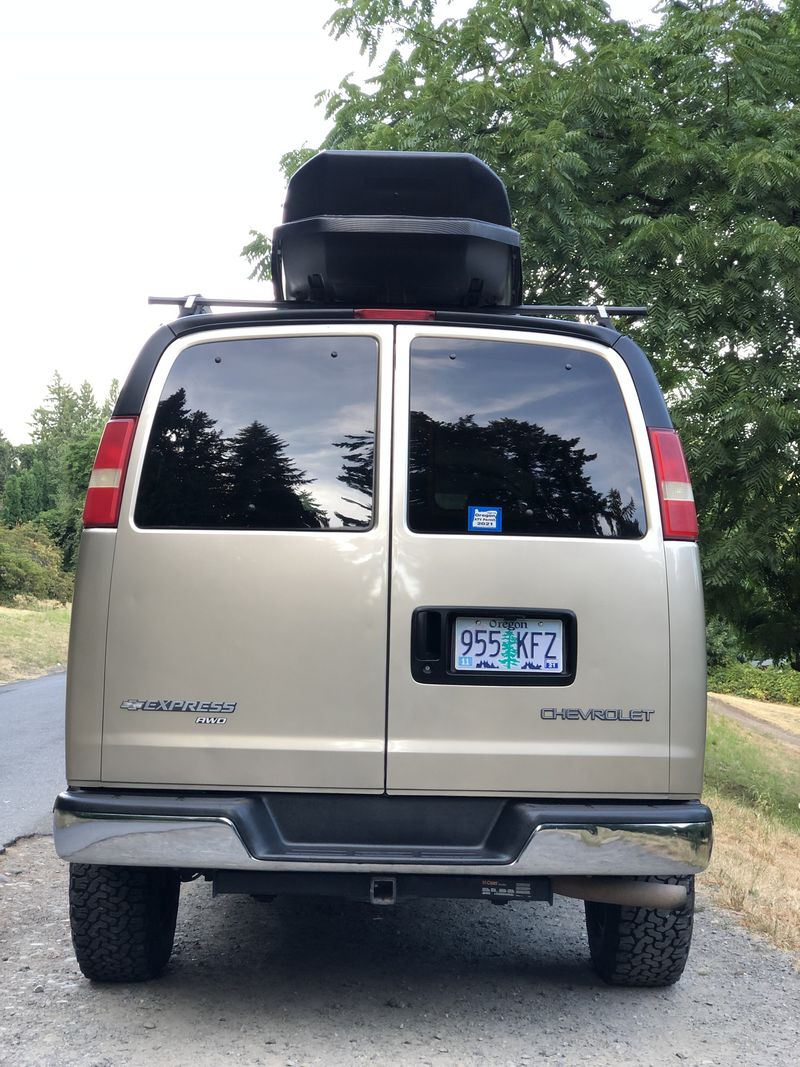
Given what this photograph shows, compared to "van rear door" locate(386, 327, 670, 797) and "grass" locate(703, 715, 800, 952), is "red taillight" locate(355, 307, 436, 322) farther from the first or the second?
"grass" locate(703, 715, 800, 952)

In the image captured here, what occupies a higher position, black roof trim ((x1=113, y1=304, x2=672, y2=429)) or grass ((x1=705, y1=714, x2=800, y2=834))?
black roof trim ((x1=113, y1=304, x2=672, y2=429))

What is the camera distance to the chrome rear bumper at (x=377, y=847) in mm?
3781

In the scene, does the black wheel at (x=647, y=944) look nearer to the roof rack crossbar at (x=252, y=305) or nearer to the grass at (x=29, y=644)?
the roof rack crossbar at (x=252, y=305)

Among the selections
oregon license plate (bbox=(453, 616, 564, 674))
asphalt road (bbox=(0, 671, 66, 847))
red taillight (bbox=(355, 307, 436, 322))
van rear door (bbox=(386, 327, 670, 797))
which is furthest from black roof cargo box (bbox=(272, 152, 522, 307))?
asphalt road (bbox=(0, 671, 66, 847))

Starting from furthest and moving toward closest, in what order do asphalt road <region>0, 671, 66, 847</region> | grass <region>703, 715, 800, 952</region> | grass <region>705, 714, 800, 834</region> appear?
grass <region>705, 714, 800, 834</region> < asphalt road <region>0, 671, 66, 847</region> < grass <region>703, 715, 800, 952</region>

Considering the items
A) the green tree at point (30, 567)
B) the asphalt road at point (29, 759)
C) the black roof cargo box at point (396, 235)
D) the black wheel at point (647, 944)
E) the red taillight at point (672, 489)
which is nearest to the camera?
the red taillight at point (672, 489)

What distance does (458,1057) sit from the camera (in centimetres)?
380

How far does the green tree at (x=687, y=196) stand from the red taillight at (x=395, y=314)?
6721 mm

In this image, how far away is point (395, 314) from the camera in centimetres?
425

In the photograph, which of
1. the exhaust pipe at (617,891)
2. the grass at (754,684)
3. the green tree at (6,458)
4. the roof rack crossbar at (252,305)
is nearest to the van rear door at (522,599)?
the exhaust pipe at (617,891)

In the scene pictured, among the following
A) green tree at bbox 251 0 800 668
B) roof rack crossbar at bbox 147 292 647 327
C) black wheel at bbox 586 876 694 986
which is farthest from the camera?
green tree at bbox 251 0 800 668

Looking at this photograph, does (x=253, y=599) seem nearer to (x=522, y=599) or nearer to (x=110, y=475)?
(x=110, y=475)

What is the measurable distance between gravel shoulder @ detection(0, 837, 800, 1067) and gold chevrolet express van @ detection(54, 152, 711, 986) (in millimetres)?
474

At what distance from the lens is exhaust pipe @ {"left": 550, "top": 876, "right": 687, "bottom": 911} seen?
13.1ft
